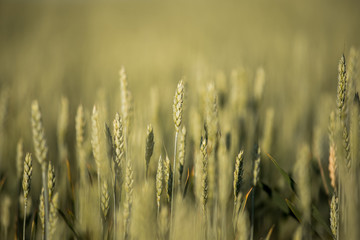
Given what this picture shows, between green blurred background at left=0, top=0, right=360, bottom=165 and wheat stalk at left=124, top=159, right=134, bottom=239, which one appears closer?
wheat stalk at left=124, top=159, right=134, bottom=239

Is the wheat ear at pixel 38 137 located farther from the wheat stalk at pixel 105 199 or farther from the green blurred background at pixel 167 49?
the green blurred background at pixel 167 49

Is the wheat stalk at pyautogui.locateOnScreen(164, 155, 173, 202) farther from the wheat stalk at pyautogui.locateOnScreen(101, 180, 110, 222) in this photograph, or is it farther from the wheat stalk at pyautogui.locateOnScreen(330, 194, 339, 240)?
the wheat stalk at pyautogui.locateOnScreen(330, 194, 339, 240)

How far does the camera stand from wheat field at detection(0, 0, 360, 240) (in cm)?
49

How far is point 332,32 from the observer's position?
2617 mm

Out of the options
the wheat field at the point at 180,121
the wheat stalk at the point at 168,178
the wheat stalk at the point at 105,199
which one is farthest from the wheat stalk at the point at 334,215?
the wheat stalk at the point at 105,199

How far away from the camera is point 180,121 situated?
53cm

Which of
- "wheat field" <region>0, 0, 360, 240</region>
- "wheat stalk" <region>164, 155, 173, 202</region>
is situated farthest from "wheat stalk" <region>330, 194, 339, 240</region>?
"wheat stalk" <region>164, 155, 173, 202</region>

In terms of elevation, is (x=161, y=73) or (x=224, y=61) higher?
(x=224, y=61)

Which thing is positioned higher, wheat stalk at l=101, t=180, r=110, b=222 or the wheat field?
the wheat field

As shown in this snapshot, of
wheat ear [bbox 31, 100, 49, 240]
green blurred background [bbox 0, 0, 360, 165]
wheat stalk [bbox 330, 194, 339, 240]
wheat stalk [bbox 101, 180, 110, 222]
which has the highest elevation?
green blurred background [bbox 0, 0, 360, 165]

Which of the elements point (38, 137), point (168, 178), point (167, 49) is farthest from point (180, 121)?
point (167, 49)

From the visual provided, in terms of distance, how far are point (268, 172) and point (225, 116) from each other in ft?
0.85

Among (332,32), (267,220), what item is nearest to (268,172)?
(267,220)

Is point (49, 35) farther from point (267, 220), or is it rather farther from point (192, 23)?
point (267, 220)
